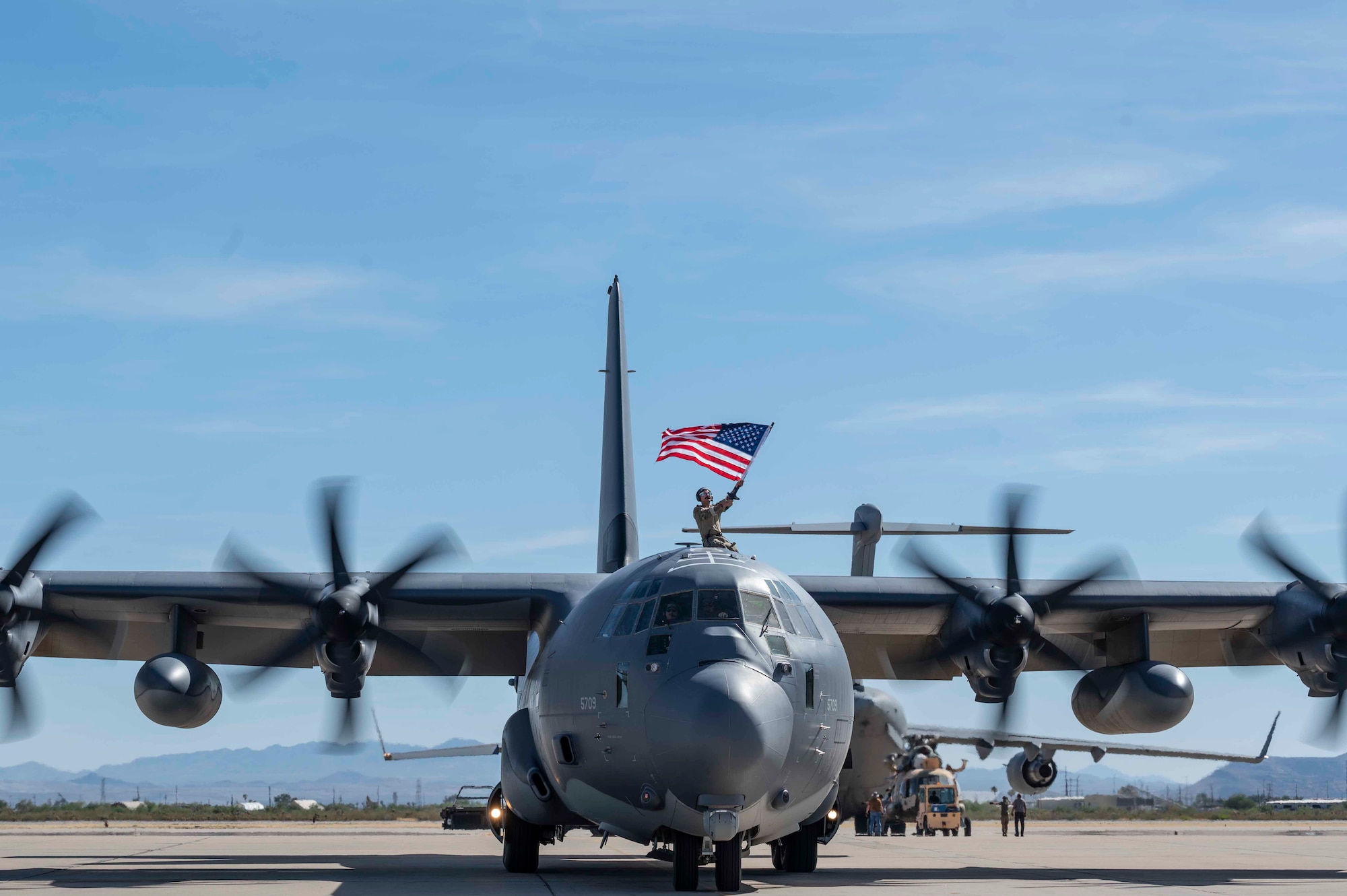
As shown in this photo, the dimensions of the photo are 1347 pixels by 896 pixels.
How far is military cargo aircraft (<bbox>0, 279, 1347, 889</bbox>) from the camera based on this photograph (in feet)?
47.1

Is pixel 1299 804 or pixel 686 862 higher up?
pixel 686 862

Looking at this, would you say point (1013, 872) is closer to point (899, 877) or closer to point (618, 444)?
point (899, 877)

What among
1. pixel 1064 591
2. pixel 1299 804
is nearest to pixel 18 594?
pixel 1064 591

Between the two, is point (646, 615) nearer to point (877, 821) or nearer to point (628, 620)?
point (628, 620)

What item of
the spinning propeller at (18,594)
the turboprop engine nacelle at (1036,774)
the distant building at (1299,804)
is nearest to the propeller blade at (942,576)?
the spinning propeller at (18,594)

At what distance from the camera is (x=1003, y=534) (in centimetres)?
2050

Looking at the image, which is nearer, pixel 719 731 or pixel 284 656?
pixel 719 731

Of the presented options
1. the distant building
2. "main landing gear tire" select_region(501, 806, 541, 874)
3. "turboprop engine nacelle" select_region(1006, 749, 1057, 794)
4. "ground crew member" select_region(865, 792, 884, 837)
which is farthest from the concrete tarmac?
the distant building

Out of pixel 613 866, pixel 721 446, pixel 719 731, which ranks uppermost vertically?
pixel 721 446

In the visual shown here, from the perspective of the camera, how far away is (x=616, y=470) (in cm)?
2405

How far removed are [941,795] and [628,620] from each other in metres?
37.0

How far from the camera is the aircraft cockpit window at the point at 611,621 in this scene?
616 inches

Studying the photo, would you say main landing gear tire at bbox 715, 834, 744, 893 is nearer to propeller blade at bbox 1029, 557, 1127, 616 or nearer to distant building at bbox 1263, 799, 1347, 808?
propeller blade at bbox 1029, 557, 1127, 616

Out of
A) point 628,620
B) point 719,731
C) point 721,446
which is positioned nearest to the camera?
point 719,731
